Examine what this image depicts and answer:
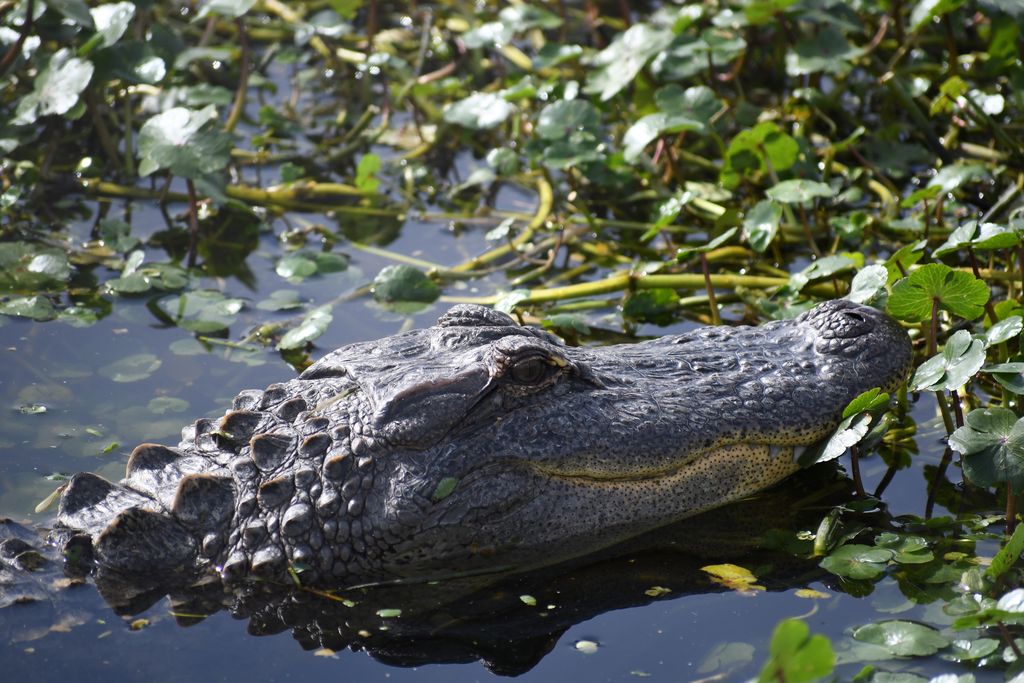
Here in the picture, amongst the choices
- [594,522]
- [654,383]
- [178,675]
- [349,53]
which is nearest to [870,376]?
[654,383]

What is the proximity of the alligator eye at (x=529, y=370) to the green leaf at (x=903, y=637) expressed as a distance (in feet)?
4.00

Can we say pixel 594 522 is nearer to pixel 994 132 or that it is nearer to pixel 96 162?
pixel 994 132

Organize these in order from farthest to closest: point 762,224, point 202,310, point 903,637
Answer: point 202,310, point 762,224, point 903,637

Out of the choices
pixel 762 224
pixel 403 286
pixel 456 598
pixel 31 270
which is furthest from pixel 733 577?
pixel 31 270

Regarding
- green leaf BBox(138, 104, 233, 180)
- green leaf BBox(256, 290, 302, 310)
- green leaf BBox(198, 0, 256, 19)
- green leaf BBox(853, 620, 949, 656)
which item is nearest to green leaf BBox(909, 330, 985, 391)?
green leaf BBox(853, 620, 949, 656)

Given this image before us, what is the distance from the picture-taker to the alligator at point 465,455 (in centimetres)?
365

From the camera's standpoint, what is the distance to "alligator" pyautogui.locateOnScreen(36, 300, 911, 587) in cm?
365

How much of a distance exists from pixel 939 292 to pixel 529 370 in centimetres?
142

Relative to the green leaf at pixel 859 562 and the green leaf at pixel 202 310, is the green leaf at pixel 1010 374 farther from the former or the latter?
the green leaf at pixel 202 310

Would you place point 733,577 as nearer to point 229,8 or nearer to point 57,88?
point 229,8

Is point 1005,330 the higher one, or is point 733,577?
point 1005,330

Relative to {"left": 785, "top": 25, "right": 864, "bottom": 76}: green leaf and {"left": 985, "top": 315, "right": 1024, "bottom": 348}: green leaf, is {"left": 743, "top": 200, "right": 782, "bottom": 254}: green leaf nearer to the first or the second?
{"left": 785, "top": 25, "right": 864, "bottom": 76}: green leaf

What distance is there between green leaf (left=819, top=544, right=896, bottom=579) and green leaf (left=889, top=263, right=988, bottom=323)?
0.87 meters

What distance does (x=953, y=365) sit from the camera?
3.79 metres
